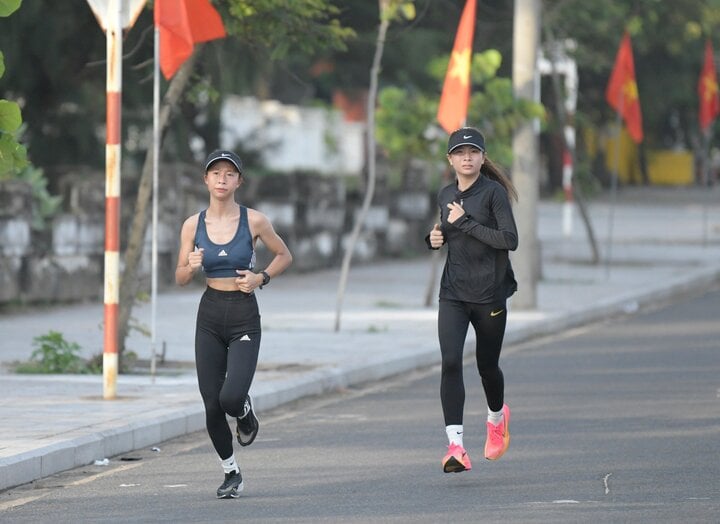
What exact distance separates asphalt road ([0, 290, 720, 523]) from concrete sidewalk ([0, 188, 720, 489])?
0.63ft

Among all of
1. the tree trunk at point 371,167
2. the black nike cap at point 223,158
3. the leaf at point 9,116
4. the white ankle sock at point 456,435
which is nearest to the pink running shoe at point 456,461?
the white ankle sock at point 456,435

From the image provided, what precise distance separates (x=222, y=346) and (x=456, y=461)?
1.40 metres

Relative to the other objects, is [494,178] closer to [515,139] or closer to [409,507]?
[409,507]

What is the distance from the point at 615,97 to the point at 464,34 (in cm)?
746

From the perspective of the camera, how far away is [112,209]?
12.5m

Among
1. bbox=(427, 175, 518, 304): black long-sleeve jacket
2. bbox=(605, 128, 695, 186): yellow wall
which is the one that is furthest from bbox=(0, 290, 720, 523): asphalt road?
bbox=(605, 128, 695, 186): yellow wall

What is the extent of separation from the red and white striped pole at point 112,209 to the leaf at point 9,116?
3.47 meters

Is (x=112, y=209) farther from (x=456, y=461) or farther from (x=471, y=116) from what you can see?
(x=471, y=116)

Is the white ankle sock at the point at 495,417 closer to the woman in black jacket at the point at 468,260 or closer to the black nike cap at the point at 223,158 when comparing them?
the woman in black jacket at the point at 468,260

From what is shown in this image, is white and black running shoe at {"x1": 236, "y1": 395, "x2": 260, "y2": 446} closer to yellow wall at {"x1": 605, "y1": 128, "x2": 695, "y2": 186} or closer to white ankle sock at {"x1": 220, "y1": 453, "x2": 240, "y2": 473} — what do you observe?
white ankle sock at {"x1": 220, "y1": 453, "x2": 240, "y2": 473}

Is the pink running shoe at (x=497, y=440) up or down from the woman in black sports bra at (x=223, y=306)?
down

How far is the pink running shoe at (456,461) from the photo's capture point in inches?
375

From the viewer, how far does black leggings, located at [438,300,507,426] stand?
31.9ft

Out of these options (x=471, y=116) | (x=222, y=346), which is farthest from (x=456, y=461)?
(x=471, y=116)
